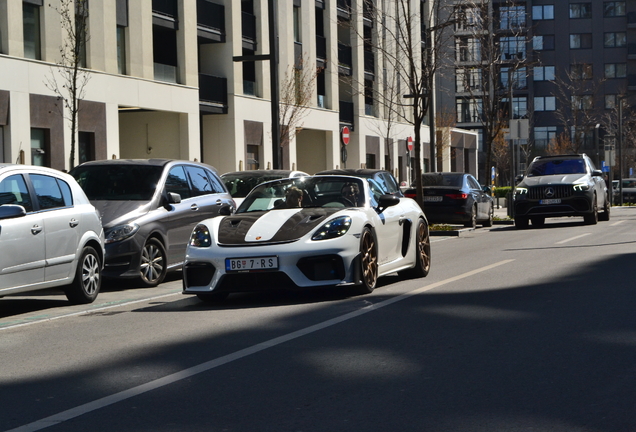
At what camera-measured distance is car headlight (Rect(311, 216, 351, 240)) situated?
10.3 metres

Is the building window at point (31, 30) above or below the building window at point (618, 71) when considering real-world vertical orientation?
below

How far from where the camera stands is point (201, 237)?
10.5m

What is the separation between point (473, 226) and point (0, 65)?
12.8 m

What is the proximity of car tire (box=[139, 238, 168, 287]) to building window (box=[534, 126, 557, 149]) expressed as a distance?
296 ft

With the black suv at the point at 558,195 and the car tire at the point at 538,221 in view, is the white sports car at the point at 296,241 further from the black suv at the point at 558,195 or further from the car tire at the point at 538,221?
the car tire at the point at 538,221

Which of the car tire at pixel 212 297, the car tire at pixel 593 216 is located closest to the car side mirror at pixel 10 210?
the car tire at pixel 212 297

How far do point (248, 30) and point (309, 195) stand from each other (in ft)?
98.0

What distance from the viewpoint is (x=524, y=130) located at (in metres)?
32.0

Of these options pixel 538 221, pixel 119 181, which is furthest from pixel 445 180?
pixel 119 181

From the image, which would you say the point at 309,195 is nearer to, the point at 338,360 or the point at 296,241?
the point at 296,241

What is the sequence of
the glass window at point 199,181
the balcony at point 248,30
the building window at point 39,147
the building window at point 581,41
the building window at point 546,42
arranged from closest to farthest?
the glass window at point 199,181
the building window at point 39,147
the balcony at point 248,30
the building window at point 581,41
the building window at point 546,42

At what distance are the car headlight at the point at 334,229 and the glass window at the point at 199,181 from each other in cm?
485

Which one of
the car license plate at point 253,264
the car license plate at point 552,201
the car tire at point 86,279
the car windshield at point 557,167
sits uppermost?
the car windshield at point 557,167

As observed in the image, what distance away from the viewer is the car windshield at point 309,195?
11.3 m
